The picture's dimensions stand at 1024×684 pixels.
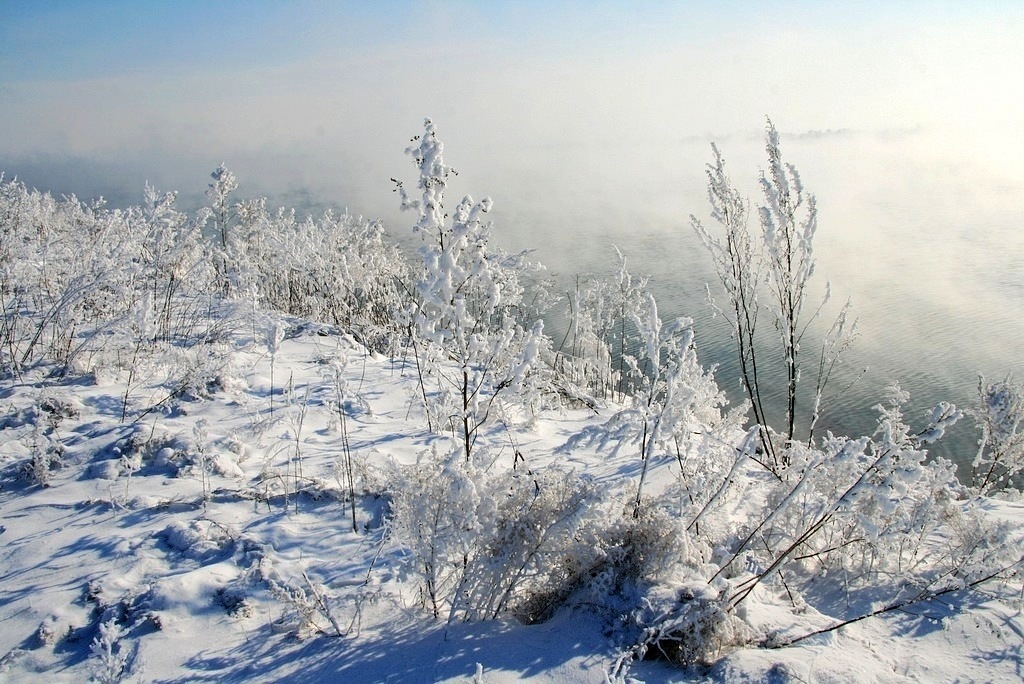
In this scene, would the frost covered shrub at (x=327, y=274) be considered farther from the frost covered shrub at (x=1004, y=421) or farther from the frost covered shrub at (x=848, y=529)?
the frost covered shrub at (x=1004, y=421)

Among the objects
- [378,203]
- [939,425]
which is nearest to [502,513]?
[939,425]

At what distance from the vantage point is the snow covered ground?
2.96 m

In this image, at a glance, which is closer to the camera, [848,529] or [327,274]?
[848,529]

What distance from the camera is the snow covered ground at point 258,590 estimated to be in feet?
9.71

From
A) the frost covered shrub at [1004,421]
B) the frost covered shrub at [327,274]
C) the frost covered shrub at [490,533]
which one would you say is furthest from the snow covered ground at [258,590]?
the frost covered shrub at [327,274]

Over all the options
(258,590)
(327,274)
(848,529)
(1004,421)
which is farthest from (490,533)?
(327,274)

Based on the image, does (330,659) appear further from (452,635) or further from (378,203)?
(378,203)

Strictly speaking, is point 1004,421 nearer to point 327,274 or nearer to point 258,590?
point 258,590

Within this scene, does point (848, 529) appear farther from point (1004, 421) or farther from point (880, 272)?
point (880, 272)

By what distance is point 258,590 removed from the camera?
351 cm

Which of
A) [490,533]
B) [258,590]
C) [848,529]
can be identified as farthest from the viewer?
[848,529]

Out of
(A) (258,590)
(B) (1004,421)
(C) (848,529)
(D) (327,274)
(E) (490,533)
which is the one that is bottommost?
(B) (1004,421)

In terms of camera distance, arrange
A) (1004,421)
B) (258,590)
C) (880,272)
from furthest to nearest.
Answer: (880,272)
(1004,421)
(258,590)

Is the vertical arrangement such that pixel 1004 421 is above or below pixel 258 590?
below
